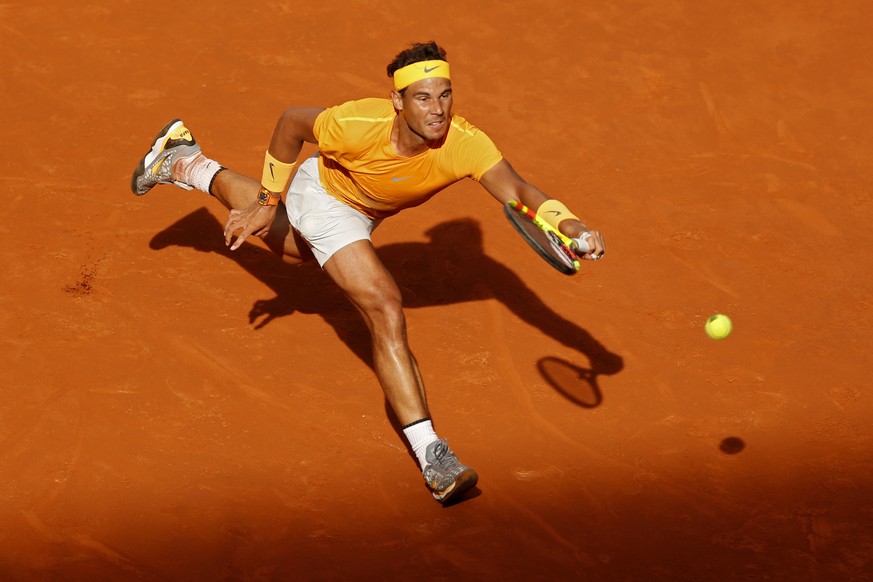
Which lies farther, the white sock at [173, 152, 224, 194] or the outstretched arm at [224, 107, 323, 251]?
the white sock at [173, 152, 224, 194]

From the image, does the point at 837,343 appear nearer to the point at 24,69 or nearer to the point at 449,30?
the point at 449,30

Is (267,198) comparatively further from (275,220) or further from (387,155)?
(387,155)

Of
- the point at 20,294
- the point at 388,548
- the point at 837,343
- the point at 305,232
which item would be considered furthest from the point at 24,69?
the point at 837,343

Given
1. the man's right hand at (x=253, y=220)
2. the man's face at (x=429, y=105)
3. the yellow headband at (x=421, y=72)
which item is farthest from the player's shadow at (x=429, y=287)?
the yellow headband at (x=421, y=72)

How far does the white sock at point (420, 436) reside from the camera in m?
6.51

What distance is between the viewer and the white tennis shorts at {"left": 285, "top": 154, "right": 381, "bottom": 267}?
6.93m

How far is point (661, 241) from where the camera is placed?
336 inches

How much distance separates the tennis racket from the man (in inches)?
2.2

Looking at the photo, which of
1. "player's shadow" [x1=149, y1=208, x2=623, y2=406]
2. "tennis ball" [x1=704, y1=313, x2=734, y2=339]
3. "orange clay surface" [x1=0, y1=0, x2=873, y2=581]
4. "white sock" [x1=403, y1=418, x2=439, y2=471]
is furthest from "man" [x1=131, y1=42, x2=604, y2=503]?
"tennis ball" [x1=704, y1=313, x2=734, y2=339]

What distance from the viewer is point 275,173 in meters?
7.23

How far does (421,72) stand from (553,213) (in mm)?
1008

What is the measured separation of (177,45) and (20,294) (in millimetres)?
3385

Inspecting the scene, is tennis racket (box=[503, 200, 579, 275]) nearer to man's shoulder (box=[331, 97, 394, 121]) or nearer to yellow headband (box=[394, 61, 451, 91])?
yellow headband (box=[394, 61, 451, 91])

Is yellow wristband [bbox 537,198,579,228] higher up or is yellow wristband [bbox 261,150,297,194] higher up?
yellow wristband [bbox 261,150,297,194]
